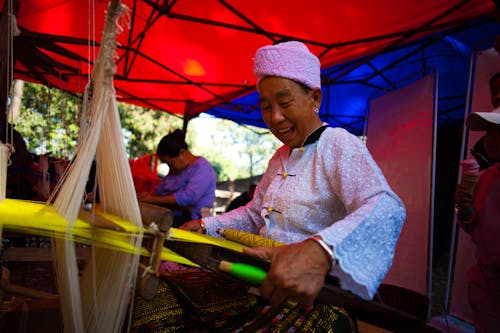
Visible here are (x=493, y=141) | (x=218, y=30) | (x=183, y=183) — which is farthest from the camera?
(x=218, y=30)

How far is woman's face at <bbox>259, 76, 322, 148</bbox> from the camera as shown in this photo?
137 centimetres

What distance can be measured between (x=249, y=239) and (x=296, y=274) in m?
0.41

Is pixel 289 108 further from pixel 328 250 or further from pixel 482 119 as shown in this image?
pixel 482 119

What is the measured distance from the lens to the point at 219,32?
13.0 feet

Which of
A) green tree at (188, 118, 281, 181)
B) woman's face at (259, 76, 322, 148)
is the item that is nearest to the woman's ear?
woman's face at (259, 76, 322, 148)

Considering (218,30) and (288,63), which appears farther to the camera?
(218,30)

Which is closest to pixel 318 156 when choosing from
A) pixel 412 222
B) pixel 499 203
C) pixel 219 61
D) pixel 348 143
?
pixel 348 143

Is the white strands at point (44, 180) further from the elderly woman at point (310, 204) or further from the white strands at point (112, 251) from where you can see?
the white strands at point (112, 251)

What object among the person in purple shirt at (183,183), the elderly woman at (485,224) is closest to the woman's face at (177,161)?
the person in purple shirt at (183,183)

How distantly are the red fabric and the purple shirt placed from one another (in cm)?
131

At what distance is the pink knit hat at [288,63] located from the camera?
1355mm

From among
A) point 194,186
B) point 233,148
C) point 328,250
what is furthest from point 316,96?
point 233,148

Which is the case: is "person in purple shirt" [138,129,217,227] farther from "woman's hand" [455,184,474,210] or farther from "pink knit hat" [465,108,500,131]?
"pink knit hat" [465,108,500,131]

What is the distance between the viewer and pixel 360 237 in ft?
3.02
